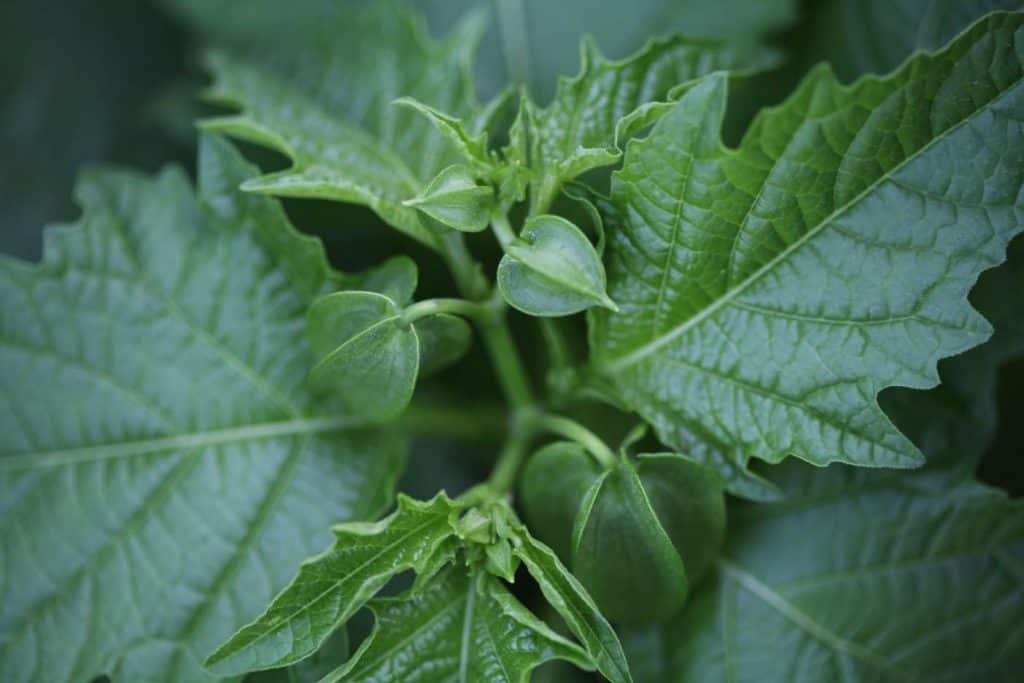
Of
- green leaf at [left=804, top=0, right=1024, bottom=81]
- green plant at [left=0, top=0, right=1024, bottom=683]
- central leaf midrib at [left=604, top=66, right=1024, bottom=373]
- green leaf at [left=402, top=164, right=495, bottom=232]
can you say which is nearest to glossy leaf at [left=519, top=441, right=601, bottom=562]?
green plant at [left=0, top=0, right=1024, bottom=683]

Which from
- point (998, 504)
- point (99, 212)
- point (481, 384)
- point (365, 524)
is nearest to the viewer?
point (365, 524)

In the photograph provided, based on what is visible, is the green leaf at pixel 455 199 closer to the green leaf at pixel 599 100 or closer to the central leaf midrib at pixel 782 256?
the green leaf at pixel 599 100

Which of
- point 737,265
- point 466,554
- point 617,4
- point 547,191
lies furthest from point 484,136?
point 617,4

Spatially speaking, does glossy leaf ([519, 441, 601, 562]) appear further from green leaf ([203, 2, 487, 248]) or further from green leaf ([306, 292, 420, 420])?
green leaf ([203, 2, 487, 248])

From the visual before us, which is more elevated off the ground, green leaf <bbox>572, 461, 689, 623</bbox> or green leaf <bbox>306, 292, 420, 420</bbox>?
green leaf <bbox>306, 292, 420, 420</bbox>

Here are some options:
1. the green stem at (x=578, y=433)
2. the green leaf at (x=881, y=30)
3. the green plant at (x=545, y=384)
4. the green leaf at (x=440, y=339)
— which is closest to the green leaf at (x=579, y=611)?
the green plant at (x=545, y=384)

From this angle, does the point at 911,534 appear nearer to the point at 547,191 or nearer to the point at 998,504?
the point at 998,504

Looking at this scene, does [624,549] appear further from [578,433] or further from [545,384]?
[545,384]
